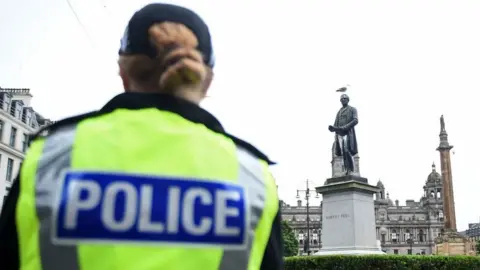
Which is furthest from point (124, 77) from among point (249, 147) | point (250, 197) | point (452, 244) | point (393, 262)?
point (452, 244)

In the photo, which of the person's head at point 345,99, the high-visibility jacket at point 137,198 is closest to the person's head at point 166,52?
the high-visibility jacket at point 137,198

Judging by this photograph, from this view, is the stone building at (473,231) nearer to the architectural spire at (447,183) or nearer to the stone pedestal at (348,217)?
the architectural spire at (447,183)

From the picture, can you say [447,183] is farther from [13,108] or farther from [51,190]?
[51,190]

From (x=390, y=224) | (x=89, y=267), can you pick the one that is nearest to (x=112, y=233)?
(x=89, y=267)

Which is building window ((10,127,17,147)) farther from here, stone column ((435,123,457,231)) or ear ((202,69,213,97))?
ear ((202,69,213,97))

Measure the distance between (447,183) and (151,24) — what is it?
55043mm

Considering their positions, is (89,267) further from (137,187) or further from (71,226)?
(137,187)

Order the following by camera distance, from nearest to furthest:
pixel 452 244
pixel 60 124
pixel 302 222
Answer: pixel 60 124 → pixel 452 244 → pixel 302 222

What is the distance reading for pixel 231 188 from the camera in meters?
1.59

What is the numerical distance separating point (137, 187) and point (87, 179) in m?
0.15

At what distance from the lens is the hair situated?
5.65ft

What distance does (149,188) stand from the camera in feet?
4.84

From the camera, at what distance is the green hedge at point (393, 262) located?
513 inches

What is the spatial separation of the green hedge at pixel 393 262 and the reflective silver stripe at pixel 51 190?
1272 centimetres
